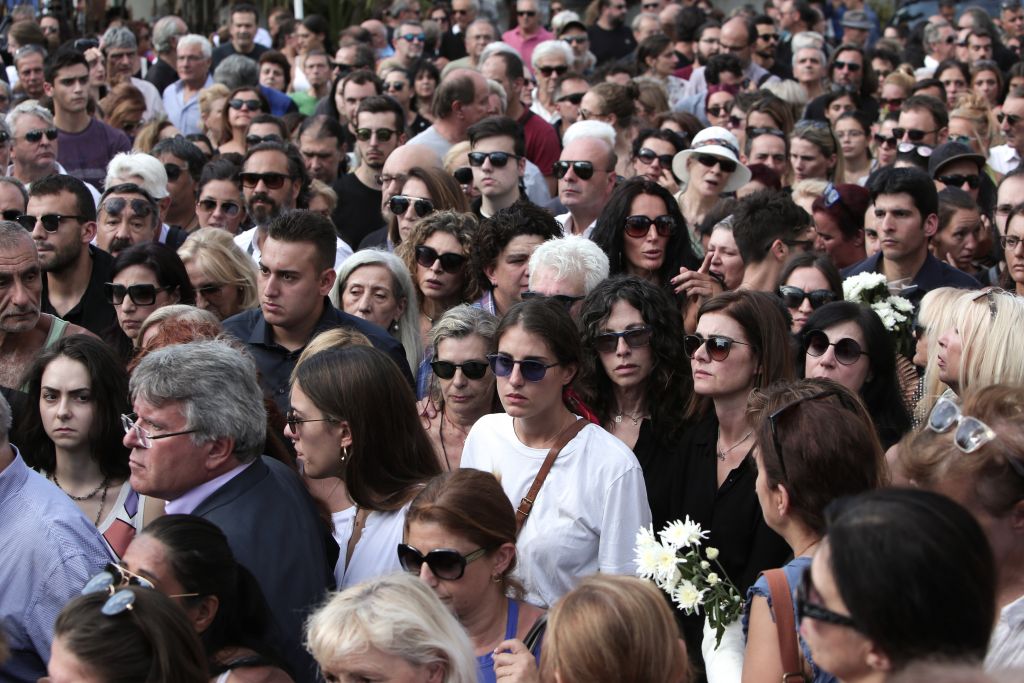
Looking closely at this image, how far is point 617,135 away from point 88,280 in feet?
14.6

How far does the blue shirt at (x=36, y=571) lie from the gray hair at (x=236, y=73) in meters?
8.72

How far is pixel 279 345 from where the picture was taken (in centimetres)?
592

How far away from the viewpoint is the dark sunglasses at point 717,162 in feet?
27.1

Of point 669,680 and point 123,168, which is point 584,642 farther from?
point 123,168

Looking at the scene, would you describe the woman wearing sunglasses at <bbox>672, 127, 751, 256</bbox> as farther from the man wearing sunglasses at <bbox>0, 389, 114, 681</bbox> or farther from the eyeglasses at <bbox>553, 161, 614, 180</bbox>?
the man wearing sunglasses at <bbox>0, 389, 114, 681</bbox>

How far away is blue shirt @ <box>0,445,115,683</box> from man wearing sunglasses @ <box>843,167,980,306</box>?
439 cm

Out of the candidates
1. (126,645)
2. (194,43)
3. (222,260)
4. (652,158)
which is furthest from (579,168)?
(194,43)

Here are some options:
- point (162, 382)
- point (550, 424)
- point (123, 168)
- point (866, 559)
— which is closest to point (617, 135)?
point (123, 168)

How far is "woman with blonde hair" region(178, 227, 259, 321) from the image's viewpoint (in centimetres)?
668

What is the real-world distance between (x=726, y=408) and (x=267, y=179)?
13.9ft

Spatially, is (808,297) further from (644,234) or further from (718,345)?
(718,345)

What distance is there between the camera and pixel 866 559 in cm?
225

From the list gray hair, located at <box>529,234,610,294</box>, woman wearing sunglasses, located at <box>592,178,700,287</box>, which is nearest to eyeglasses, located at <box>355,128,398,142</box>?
woman wearing sunglasses, located at <box>592,178,700,287</box>

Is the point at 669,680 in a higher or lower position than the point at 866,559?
lower
